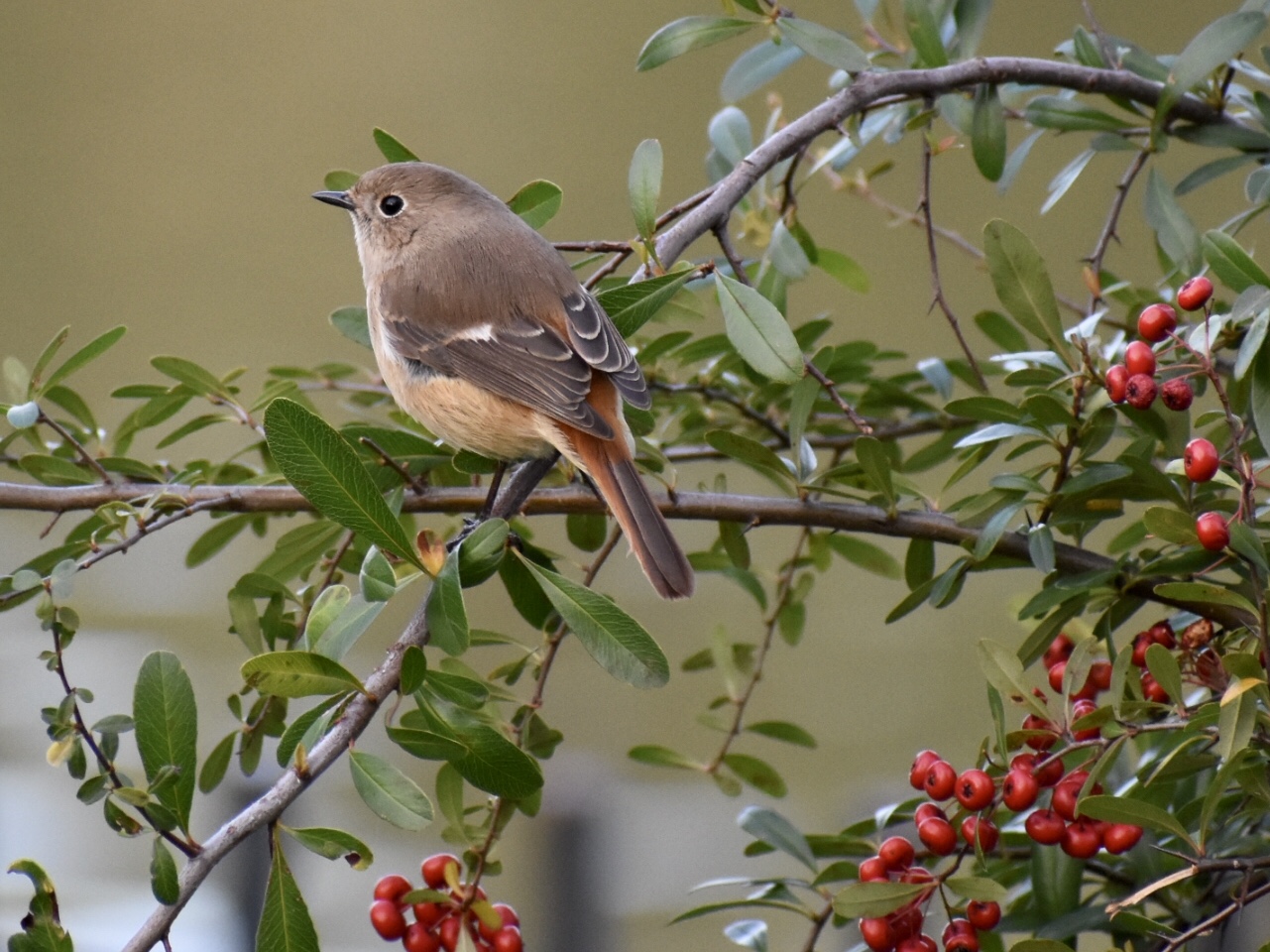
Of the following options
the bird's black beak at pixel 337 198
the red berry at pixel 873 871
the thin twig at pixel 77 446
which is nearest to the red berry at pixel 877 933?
the red berry at pixel 873 871

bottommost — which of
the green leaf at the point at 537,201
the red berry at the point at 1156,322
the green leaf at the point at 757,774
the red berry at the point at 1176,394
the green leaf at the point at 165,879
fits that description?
the green leaf at the point at 757,774

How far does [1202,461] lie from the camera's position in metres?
1.12

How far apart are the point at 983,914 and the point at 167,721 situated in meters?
0.77

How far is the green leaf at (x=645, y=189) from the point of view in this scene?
1390 millimetres

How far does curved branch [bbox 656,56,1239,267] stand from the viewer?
1.38 metres

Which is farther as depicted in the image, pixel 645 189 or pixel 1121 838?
pixel 645 189

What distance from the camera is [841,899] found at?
1.16 m

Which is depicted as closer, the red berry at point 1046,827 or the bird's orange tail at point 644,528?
the red berry at point 1046,827

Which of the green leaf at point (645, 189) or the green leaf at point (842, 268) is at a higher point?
the green leaf at point (645, 189)

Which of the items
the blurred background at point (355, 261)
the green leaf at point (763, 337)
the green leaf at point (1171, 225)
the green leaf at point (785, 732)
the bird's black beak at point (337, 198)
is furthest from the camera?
the blurred background at point (355, 261)

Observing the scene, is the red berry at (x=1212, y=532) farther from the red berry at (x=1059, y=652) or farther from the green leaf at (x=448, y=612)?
the green leaf at (x=448, y=612)

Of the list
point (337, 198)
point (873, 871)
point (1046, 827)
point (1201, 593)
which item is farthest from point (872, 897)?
point (337, 198)

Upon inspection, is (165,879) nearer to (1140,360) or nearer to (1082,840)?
(1082,840)

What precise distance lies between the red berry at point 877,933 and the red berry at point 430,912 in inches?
17.3
